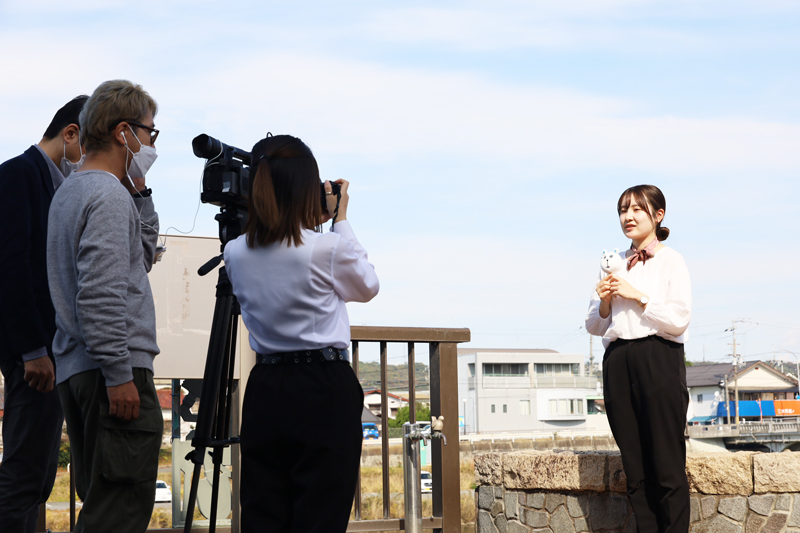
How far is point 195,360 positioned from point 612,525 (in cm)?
210

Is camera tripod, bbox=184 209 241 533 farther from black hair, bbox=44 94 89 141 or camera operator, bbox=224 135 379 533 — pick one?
black hair, bbox=44 94 89 141

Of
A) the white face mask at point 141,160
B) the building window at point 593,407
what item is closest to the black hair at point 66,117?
the white face mask at point 141,160

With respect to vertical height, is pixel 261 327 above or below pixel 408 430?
above

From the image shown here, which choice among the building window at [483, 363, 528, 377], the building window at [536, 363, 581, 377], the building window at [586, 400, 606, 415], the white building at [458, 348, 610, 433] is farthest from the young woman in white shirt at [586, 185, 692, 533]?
the building window at [586, 400, 606, 415]

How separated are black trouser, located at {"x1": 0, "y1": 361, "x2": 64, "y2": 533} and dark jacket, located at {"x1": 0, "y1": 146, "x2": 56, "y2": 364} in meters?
0.11

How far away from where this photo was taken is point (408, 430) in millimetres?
3098

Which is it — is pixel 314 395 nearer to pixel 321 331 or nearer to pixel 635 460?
pixel 321 331

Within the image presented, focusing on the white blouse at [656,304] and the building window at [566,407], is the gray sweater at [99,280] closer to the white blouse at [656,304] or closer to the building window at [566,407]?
the white blouse at [656,304]

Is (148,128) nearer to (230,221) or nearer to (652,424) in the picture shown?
(230,221)

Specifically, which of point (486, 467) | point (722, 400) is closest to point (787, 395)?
point (722, 400)

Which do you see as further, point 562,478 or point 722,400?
point 722,400

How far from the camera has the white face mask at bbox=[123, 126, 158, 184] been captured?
1978 mm

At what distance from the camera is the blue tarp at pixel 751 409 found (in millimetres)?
54438

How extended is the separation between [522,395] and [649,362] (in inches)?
2214
